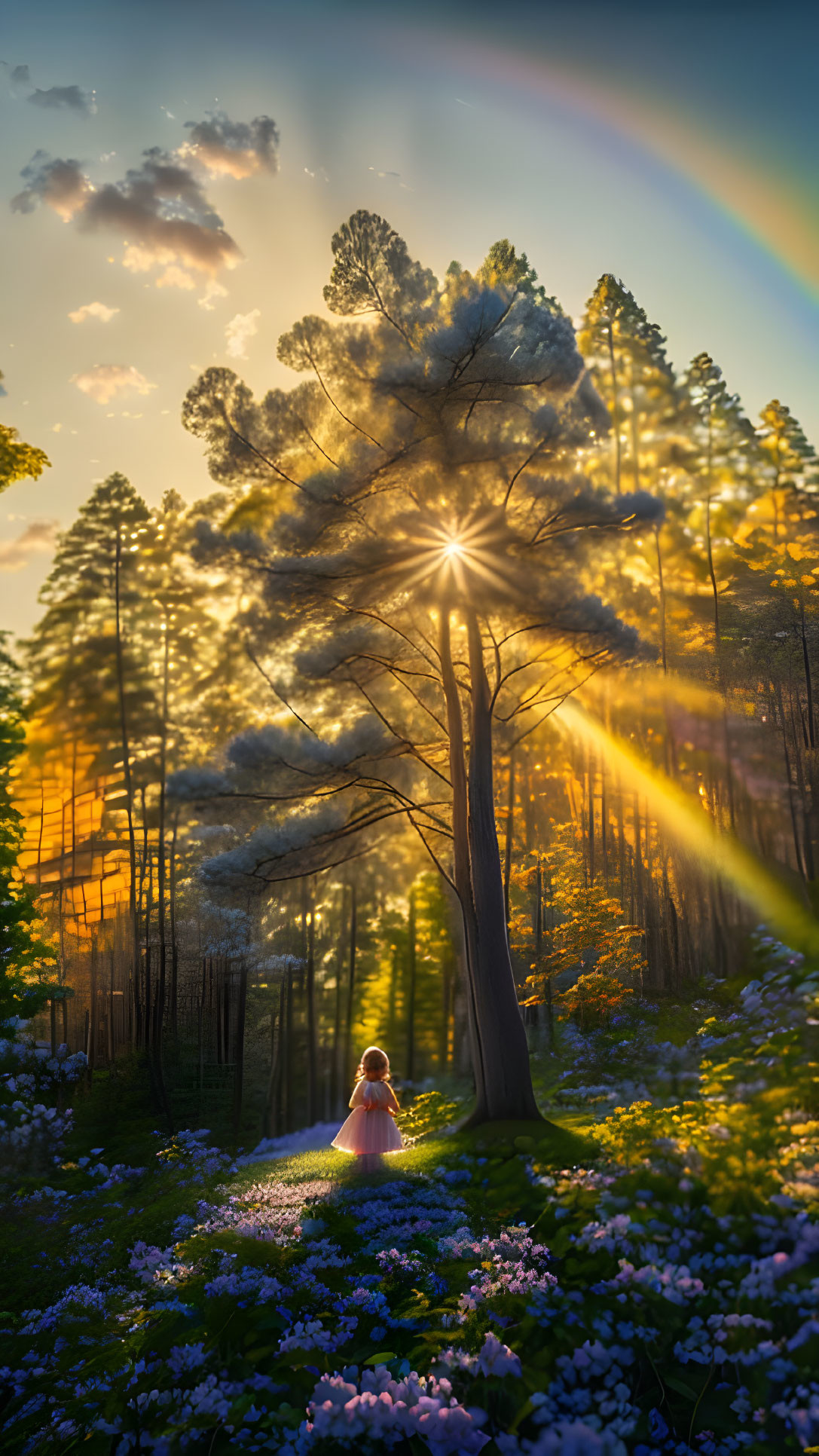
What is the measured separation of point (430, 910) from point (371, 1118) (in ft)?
27.6

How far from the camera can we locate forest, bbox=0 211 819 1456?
13.9ft

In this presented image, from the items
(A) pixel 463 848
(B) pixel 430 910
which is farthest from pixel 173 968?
(A) pixel 463 848

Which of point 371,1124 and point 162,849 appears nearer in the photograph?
point 371,1124

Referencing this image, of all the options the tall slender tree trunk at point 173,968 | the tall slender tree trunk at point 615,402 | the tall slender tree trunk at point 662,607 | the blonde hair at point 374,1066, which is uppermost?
the tall slender tree trunk at point 615,402

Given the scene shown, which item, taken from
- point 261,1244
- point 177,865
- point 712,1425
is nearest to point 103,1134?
point 177,865

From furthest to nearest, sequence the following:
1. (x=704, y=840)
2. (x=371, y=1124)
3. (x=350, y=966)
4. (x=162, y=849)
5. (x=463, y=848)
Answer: (x=350, y=966)
(x=162, y=849)
(x=704, y=840)
(x=463, y=848)
(x=371, y=1124)

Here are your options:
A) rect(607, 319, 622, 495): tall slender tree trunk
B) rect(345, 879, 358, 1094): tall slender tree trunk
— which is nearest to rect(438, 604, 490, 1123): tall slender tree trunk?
rect(345, 879, 358, 1094): tall slender tree trunk

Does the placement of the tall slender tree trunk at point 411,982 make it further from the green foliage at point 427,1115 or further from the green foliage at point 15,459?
the green foliage at point 15,459

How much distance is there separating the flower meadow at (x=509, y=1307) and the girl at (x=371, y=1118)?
3.42 feet

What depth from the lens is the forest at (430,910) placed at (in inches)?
167

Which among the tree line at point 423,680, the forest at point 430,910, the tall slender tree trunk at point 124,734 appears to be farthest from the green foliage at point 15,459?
the tall slender tree trunk at point 124,734

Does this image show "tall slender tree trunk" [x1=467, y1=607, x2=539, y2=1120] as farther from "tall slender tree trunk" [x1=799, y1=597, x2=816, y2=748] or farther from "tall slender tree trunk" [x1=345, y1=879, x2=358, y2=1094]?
"tall slender tree trunk" [x1=345, y1=879, x2=358, y2=1094]

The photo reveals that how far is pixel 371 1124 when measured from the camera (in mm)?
8266

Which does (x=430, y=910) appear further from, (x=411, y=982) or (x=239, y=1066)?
(x=239, y=1066)
